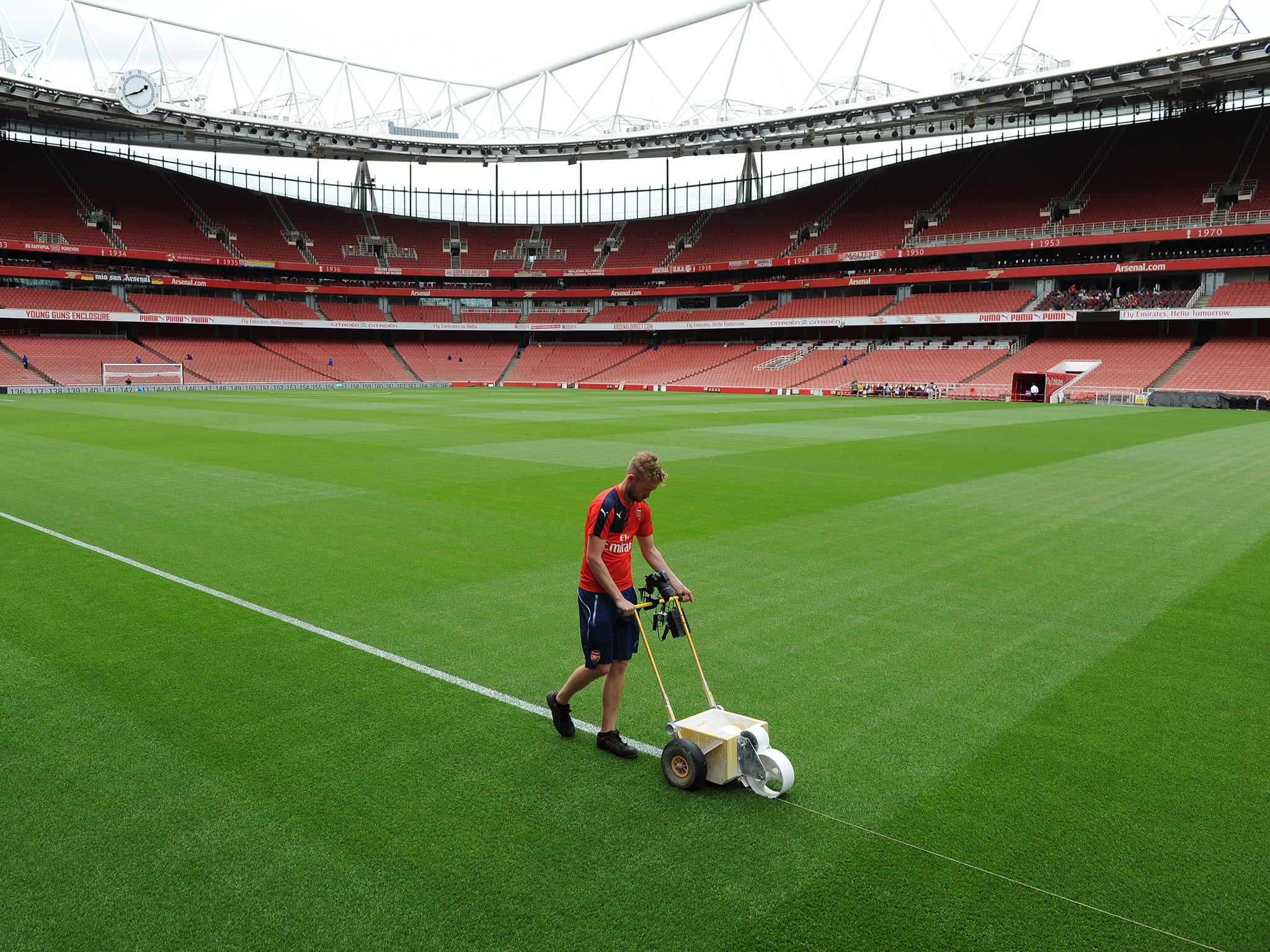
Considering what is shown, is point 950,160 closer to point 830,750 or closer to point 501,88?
point 501,88

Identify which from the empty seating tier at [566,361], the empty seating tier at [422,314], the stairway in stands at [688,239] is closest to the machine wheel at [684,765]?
the empty seating tier at [566,361]

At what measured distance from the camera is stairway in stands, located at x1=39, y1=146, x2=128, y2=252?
7600 cm

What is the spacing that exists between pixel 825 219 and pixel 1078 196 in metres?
22.8

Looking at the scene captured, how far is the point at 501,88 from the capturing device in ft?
245

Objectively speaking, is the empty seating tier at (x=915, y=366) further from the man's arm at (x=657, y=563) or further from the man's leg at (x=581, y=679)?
the man's leg at (x=581, y=679)

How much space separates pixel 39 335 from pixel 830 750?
8170 cm

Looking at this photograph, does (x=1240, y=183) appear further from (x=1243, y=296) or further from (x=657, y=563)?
(x=657, y=563)

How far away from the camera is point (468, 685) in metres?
7.28

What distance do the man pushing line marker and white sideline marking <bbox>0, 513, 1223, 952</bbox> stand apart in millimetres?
Answer: 571

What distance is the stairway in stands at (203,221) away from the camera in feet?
273

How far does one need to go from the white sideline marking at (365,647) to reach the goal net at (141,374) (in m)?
62.6

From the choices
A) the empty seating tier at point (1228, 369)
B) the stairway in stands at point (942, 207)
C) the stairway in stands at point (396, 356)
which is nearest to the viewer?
the empty seating tier at point (1228, 369)

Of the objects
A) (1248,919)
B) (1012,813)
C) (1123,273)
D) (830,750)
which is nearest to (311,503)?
(830,750)

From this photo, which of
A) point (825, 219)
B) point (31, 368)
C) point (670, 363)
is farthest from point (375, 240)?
point (825, 219)
